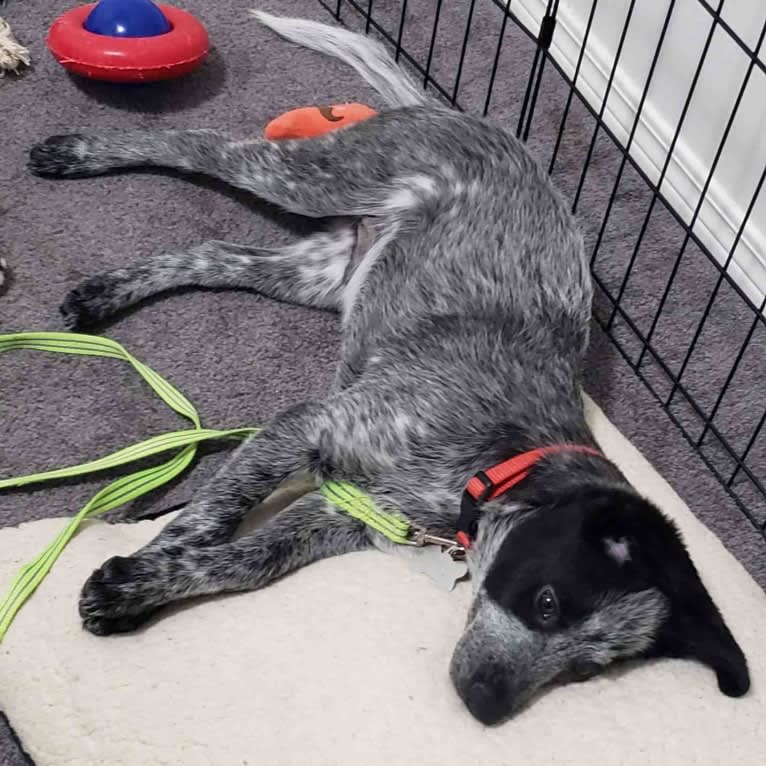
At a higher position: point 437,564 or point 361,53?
point 361,53

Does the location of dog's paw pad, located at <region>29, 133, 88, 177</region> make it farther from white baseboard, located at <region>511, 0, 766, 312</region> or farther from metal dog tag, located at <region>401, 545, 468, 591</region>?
white baseboard, located at <region>511, 0, 766, 312</region>

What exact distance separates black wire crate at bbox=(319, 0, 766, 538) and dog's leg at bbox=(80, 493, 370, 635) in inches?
39.1

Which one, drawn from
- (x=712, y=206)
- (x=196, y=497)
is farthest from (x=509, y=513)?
(x=712, y=206)

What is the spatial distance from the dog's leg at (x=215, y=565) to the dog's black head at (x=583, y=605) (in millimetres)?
378

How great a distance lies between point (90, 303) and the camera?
2463mm

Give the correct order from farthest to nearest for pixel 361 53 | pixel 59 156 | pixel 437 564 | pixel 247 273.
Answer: pixel 361 53 < pixel 59 156 < pixel 247 273 < pixel 437 564

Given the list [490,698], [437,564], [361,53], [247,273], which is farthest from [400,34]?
[490,698]

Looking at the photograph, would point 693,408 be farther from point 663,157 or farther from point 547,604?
point 547,604

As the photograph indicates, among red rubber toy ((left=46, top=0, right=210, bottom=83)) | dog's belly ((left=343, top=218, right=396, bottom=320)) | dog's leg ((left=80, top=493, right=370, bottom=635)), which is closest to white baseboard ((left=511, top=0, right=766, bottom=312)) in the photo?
dog's belly ((left=343, top=218, right=396, bottom=320))

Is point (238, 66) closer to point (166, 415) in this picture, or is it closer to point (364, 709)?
point (166, 415)

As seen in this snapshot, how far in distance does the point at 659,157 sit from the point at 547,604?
6.00 ft

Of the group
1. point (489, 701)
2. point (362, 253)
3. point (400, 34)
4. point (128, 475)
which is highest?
point (400, 34)

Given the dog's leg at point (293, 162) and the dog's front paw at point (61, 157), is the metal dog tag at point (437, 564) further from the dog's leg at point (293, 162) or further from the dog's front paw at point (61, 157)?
the dog's front paw at point (61, 157)

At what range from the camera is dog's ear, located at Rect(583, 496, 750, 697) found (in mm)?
1798
